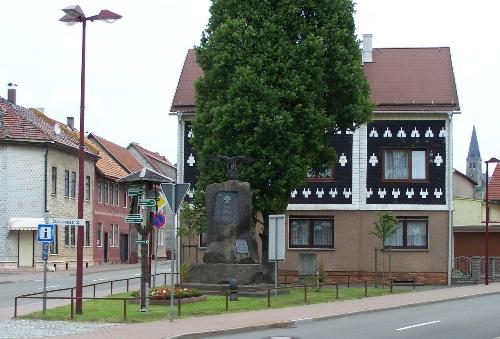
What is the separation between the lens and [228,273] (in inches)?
1199

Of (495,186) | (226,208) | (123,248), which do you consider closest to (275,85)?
(226,208)

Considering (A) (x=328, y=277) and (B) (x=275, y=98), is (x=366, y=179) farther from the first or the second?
(B) (x=275, y=98)

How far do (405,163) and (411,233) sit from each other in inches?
122

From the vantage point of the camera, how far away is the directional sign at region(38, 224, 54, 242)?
22809mm

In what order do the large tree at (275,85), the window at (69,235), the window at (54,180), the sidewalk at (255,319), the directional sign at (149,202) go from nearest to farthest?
the sidewalk at (255,319), the directional sign at (149,202), the large tree at (275,85), the window at (54,180), the window at (69,235)

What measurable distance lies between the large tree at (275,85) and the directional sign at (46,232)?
11.4 metres

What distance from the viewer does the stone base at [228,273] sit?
1189 inches

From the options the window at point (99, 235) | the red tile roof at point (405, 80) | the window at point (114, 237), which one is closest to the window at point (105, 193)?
the window at point (99, 235)

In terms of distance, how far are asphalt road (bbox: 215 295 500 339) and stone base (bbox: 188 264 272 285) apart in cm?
468

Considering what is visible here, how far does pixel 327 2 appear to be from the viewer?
1342 inches

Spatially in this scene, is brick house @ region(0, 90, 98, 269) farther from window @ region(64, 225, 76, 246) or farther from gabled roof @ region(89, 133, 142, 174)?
gabled roof @ region(89, 133, 142, 174)

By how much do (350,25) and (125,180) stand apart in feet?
42.6

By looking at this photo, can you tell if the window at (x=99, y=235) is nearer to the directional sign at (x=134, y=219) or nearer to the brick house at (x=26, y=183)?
the brick house at (x=26, y=183)

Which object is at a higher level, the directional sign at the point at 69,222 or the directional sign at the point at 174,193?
the directional sign at the point at 174,193
